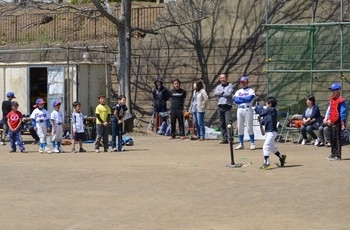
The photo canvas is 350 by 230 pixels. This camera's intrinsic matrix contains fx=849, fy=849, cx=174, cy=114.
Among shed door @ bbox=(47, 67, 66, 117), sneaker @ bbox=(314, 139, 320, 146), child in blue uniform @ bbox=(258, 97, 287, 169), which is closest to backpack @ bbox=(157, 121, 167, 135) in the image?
shed door @ bbox=(47, 67, 66, 117)

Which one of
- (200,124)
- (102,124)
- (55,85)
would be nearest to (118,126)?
(102,124)

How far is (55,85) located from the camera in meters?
27.9

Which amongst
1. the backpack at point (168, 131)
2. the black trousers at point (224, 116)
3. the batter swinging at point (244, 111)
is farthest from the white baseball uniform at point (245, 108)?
the backpack at point (168, 131)

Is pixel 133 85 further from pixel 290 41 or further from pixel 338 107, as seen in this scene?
pixel 338 107

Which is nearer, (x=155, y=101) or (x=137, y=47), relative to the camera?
(x=155, y=101)

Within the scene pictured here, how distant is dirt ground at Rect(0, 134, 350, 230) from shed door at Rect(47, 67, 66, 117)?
6919mm

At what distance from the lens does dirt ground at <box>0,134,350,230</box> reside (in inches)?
440

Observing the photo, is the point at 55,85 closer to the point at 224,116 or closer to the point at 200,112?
the point at 200,112

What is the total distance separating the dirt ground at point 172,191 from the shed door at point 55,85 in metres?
6.92

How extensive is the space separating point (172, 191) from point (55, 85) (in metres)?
14.6

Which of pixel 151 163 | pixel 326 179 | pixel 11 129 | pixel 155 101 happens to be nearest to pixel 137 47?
pixel 155 101

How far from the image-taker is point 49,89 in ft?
91.8

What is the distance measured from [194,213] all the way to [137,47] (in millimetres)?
18612

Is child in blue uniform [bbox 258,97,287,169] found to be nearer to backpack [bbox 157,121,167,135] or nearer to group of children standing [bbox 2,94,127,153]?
group of children standing [bbox 2,94,127,153]
